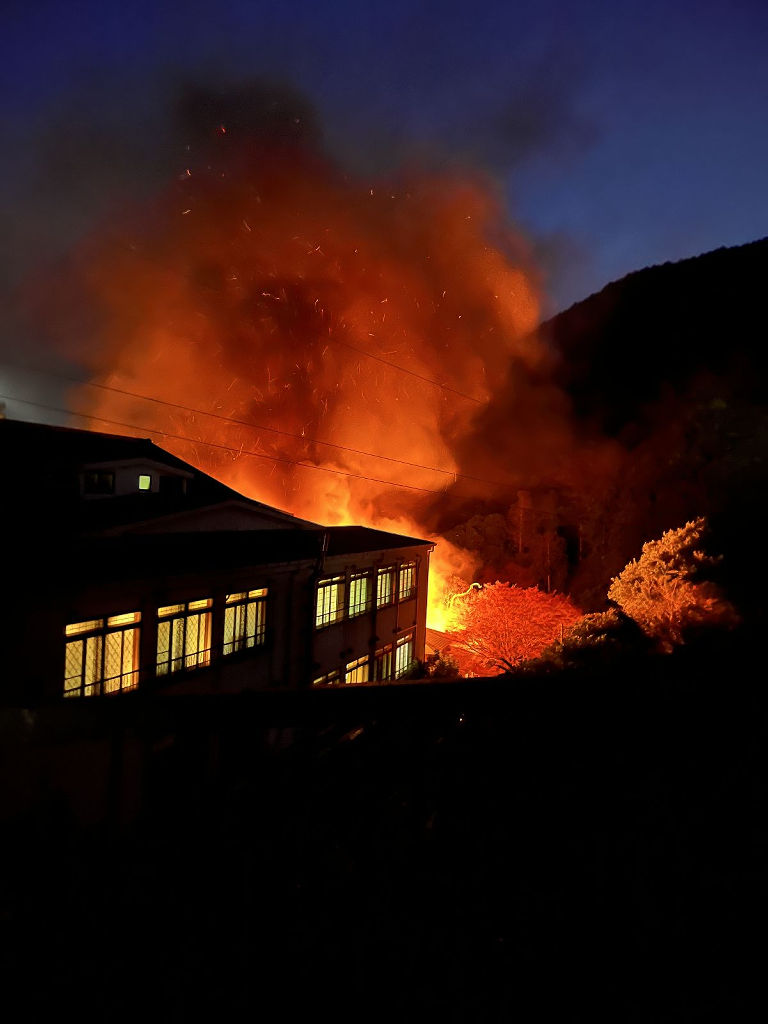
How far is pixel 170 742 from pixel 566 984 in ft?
5.26

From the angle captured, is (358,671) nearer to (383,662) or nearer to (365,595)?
(383,662)

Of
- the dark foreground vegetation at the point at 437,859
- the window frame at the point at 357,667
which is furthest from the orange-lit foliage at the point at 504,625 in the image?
the dark foreground vegetation at the point at 437,859

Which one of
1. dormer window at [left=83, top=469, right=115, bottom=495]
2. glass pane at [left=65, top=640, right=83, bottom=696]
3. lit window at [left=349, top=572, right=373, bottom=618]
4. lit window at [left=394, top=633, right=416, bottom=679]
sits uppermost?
dormer window at [left=83, top=469, right=115, bottom=495]

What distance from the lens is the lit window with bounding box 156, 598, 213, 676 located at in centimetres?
948

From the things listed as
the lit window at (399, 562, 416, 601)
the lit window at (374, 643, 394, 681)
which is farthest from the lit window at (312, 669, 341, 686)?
the lit window at (399, 562, 416, 601)

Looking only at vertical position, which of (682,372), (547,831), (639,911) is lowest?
(639,911)

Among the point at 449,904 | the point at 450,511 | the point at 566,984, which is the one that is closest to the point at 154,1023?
the point at 449,904

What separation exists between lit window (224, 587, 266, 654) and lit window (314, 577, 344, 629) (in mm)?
1717

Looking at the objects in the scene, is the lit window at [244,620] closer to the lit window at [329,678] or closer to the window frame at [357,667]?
the lit window at [329,678]

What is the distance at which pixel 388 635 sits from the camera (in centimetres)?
1698

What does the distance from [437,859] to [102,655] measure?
785 centimetres

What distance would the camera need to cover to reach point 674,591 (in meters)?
19.1

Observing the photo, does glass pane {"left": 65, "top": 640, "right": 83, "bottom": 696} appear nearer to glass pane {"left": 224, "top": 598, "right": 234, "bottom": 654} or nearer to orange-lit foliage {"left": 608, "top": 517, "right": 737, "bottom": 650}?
glass pane {"left": 224, "top": 598, "right": 234, "bottom": 654}

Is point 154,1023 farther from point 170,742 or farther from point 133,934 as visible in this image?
point 170,742
